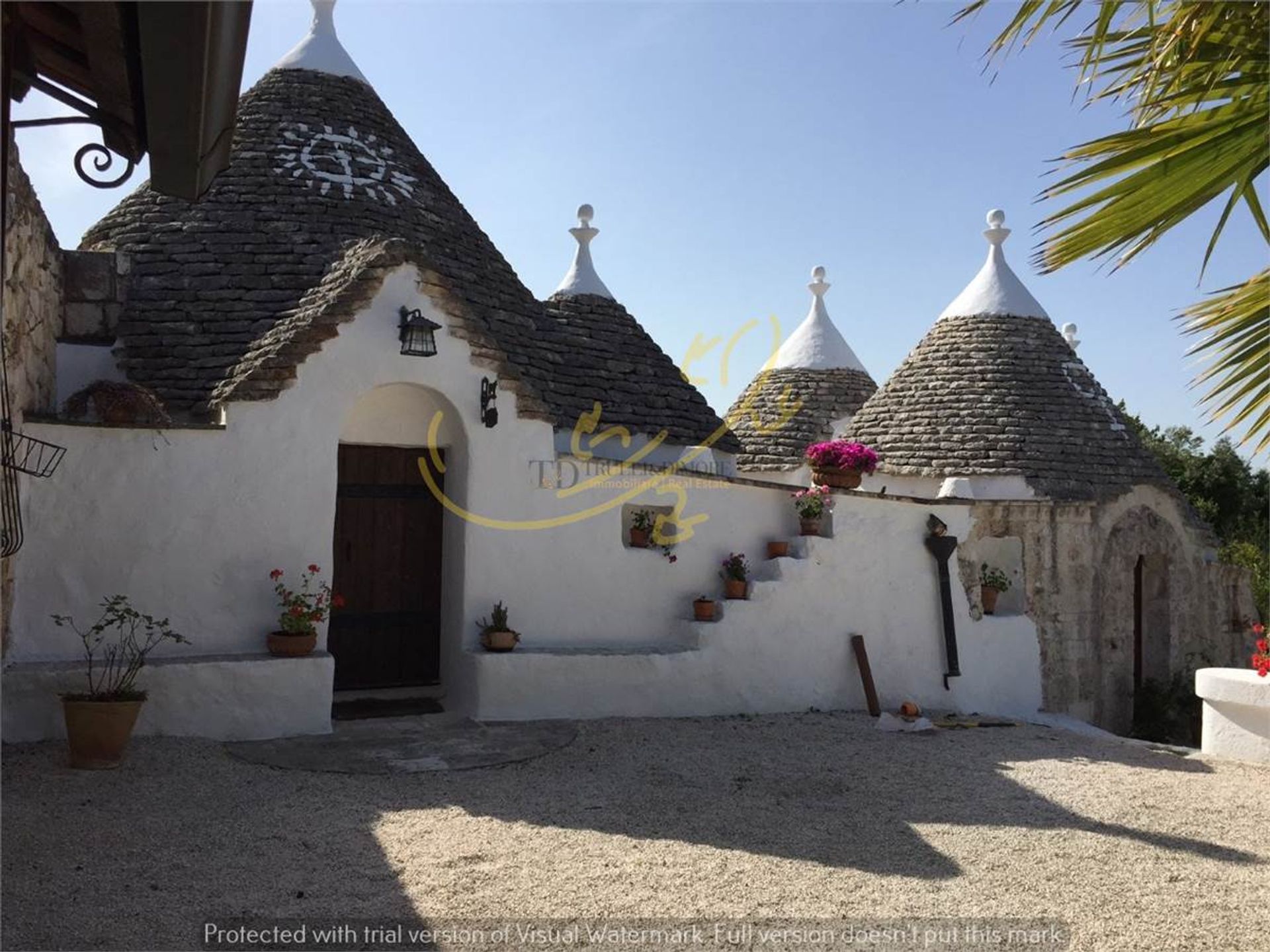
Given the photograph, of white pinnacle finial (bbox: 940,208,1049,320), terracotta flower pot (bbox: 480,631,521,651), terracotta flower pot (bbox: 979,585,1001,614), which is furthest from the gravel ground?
white pinnacle finial (bbox: 940,208,1049,320)

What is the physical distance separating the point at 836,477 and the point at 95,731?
6.92 meters

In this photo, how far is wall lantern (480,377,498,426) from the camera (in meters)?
8.59

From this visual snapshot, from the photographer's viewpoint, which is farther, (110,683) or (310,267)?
(310,267)

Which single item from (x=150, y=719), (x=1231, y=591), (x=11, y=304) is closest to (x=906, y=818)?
(x=150, y=719)

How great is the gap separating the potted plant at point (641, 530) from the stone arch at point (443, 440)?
174cm

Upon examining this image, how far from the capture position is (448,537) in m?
8.84

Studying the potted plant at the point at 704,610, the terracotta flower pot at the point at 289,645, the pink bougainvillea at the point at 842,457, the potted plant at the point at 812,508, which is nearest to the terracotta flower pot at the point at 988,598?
the pink bougainvillea at the point at 842,457

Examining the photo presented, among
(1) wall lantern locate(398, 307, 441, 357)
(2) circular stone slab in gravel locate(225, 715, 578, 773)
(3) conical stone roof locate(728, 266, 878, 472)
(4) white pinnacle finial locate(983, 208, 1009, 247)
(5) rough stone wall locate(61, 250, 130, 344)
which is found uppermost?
(4) white pinnacle finial locate(983, 208, 1009, 247)

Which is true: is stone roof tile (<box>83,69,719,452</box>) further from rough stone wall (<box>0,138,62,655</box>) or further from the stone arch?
rough stone wall (<box>0,138,62,655</box>)

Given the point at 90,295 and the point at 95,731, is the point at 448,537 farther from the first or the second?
the point at 90,295

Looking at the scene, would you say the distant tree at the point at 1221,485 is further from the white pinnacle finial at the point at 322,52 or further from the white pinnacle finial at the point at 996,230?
the white pinnacle finial at the point at 322,52

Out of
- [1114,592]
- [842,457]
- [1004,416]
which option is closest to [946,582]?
[842,457]

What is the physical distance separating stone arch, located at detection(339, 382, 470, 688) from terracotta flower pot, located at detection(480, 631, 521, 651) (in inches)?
11.6

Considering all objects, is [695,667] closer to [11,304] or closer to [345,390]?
[345,390]
